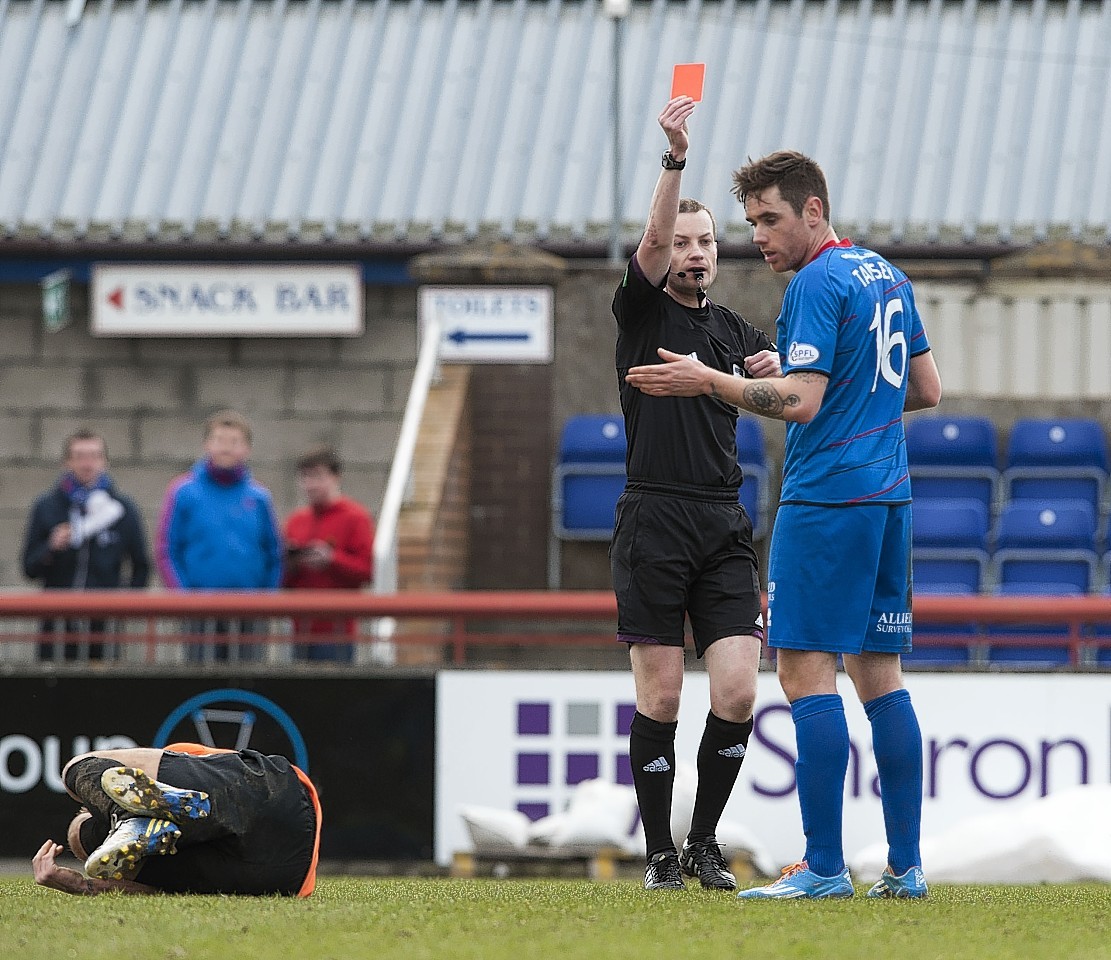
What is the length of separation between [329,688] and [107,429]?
5909 mm

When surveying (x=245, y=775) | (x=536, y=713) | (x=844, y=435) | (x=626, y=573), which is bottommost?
(x=536, y=713)

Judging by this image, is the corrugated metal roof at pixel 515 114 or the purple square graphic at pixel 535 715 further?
the corrugated metal roof at pixel 515 114

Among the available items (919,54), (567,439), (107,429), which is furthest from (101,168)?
(919,54)

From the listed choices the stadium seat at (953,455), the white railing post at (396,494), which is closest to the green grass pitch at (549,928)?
the white railing post at (396,494)

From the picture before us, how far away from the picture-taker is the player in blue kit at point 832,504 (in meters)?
5.09

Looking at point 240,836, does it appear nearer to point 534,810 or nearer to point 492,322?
point 534,810

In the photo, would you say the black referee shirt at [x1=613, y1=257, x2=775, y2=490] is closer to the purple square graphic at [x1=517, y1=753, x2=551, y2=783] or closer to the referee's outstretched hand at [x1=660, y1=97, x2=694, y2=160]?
the referee's outstretched hand at [x1=660, y1=97, x2=694, y2=160]

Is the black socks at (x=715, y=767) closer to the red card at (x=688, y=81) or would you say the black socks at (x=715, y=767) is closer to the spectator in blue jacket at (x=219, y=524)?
the red card at (x=688, y=81)

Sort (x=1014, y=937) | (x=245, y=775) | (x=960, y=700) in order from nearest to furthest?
(x=1014, y=937), (x=245, y=775), (x=960, y=700)

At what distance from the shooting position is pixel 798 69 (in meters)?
→ 16.5

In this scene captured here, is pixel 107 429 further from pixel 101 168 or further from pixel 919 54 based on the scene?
pixel 919 54

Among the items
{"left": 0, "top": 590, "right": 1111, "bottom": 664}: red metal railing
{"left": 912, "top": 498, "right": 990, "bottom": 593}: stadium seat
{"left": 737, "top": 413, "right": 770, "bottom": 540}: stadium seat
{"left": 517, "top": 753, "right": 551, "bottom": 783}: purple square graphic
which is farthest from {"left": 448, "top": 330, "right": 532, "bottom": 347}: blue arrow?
{"left": 517, "top": 753, "right": 551, "bottom": 783}: purple square graphic

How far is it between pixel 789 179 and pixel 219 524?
527 cm

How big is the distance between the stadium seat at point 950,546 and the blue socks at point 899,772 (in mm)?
6007
